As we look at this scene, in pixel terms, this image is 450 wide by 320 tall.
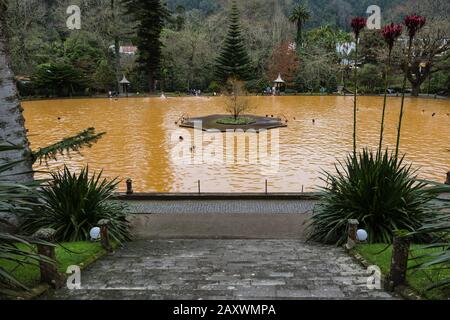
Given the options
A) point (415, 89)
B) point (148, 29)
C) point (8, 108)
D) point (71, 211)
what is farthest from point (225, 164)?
point (415, 89)

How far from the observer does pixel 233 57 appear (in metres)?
47.8

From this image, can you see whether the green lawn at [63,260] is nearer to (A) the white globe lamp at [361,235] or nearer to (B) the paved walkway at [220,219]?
(B) the paved walkway at [220,219]

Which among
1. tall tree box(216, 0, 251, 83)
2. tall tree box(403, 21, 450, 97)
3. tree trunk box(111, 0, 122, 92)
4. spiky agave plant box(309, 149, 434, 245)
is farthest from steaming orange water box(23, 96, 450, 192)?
tall tree box(216, 0, 251, 83)

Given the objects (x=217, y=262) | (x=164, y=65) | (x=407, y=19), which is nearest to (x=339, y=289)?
(x=217, y=262)

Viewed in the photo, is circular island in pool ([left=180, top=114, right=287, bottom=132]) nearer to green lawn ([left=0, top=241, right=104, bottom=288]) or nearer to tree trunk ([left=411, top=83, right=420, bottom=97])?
green lawn ([left=0, top=241, right=104, bottom=288])

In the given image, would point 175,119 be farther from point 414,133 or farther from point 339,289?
point 339,289

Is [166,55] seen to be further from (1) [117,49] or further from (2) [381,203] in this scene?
(2) [381,203]

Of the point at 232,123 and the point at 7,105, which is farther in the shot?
the point at 232,123

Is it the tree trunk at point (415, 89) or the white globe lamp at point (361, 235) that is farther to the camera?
the tree trunk at point (415, 89)

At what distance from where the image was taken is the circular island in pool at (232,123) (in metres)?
25.4

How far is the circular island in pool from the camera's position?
25.4 m

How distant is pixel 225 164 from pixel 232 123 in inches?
385

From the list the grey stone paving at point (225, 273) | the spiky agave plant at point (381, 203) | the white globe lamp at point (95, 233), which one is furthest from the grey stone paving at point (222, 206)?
the white globe lamp at point (95, 233)

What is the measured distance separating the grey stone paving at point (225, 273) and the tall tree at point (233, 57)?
137 feet
